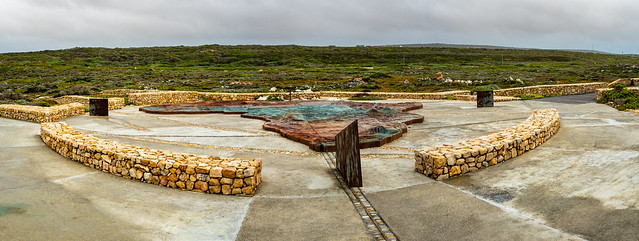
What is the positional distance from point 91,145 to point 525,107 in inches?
752

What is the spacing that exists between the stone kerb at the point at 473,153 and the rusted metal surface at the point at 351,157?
1539mm

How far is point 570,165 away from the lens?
9.62 m

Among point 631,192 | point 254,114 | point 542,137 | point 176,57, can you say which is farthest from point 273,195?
point 176,57

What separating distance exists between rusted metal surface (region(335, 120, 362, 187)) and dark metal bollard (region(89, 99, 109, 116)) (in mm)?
14369

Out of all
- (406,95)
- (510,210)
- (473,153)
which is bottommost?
(510,210)

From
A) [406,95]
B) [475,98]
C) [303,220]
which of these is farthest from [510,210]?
[406,95]

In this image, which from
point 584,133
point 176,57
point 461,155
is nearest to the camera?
point 461,155

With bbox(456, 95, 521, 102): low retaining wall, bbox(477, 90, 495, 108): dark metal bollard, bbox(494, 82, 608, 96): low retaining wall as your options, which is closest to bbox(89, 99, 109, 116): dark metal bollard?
bbox(477, 90, 495, 108): dark metal bollard

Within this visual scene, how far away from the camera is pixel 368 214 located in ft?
25.1

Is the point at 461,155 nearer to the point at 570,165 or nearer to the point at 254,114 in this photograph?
the point at 570,165

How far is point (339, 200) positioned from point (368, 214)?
2.79 feet

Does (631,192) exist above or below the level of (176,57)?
below

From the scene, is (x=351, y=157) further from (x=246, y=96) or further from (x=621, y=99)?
(x=246, y=96)

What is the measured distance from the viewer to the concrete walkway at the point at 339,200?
6641 millimetres
